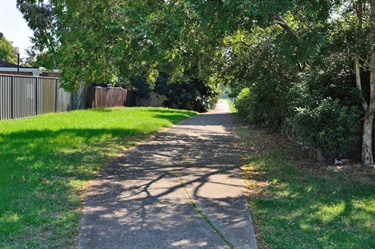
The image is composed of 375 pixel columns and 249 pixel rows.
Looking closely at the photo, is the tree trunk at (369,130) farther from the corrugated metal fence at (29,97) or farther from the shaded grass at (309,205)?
the corrugated metal fence at (29,97)

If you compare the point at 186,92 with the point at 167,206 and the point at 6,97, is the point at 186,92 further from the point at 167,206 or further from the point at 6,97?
the point at 167,206

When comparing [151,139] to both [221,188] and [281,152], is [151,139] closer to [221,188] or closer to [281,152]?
[281,152]

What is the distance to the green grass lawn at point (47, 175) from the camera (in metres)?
4.35

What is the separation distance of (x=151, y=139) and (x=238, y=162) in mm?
4253

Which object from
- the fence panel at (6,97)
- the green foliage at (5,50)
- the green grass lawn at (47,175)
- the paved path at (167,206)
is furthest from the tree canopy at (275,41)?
the green foliage at (5,50)

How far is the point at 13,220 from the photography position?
4.59 meters

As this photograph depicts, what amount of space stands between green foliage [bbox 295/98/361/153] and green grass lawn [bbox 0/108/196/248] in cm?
446

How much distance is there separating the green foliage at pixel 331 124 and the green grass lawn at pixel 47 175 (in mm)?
4457

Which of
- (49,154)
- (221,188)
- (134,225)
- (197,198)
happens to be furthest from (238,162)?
(134,225)

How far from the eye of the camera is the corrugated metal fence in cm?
1537

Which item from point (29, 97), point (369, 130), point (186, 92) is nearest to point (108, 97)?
point (186, 92)

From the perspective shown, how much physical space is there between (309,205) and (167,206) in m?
2.07

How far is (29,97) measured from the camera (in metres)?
17.2

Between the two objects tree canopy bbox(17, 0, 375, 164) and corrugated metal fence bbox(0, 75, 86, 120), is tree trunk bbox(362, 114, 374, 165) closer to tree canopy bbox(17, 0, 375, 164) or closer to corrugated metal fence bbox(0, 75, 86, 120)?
tree canopy bbox(17, 0, 375, 164)
